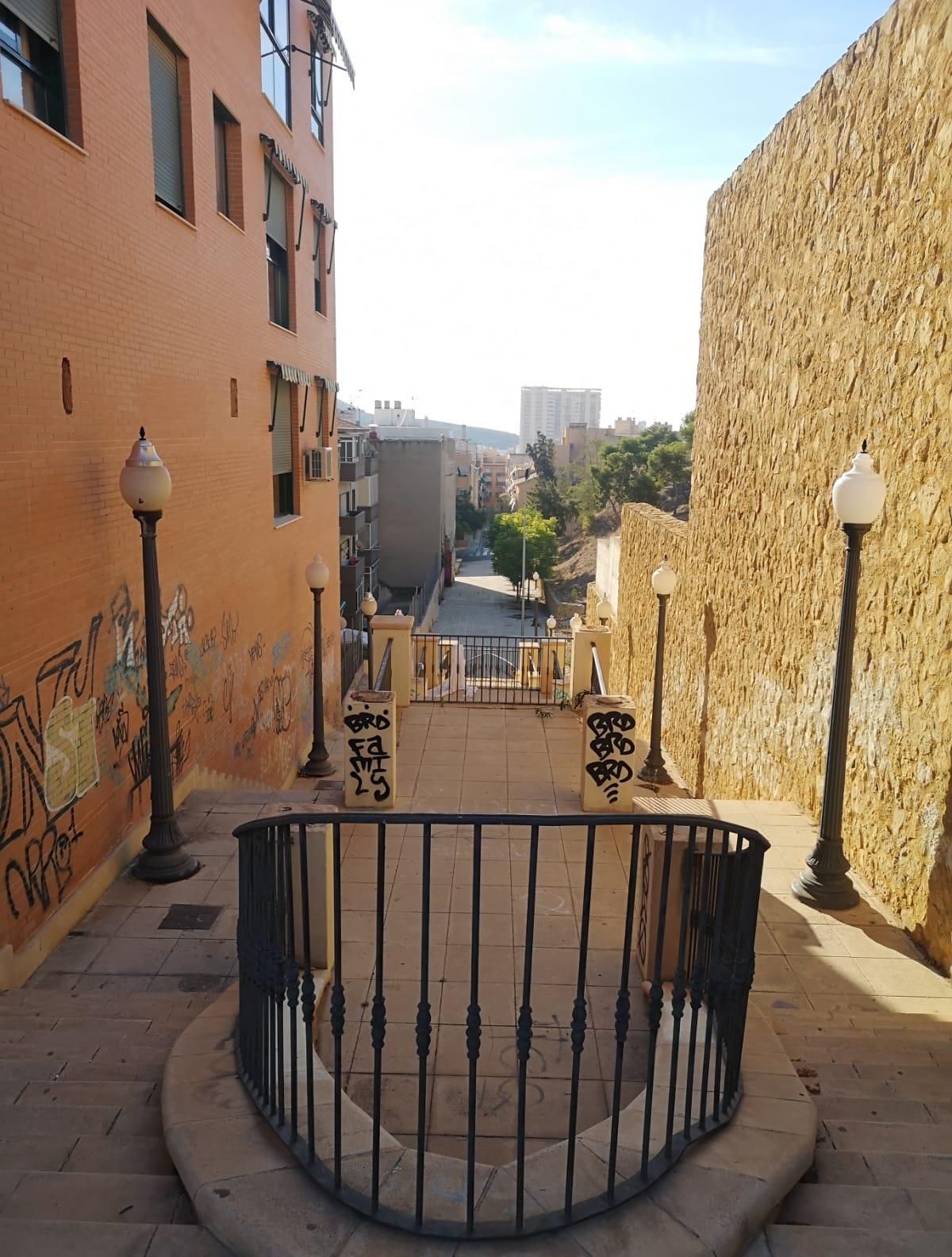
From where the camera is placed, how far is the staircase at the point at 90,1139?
2.59 m

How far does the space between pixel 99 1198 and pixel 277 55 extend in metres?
13.4

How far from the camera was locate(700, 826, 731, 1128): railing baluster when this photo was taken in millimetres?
3004

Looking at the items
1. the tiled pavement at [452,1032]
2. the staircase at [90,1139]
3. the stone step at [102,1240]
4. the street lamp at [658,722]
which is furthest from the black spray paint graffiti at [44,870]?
the street lamp at [658,722]

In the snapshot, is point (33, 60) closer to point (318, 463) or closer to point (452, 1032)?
point (452, 1032)

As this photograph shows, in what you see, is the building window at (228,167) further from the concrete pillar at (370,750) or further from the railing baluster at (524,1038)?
the railing baluster at (524,1038)

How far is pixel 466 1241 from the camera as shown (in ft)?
8.35

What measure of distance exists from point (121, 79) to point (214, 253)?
248 centimetres

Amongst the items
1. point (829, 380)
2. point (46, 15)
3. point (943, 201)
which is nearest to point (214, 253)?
point (46, 15)

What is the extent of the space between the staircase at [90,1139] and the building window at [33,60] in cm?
527

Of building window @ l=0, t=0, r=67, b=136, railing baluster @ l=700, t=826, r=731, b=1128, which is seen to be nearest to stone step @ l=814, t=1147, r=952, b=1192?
railing baluster @ l=700, t=826, r=731, b=1128

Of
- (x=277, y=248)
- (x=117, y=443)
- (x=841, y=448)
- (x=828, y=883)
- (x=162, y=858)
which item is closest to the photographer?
(x=828, y=883)

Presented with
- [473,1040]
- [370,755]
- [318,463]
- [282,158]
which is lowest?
[370,755]

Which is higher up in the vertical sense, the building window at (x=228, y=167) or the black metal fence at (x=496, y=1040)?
the building window at (x=228, y=167)

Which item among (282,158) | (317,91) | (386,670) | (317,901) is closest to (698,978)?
(317,901)
